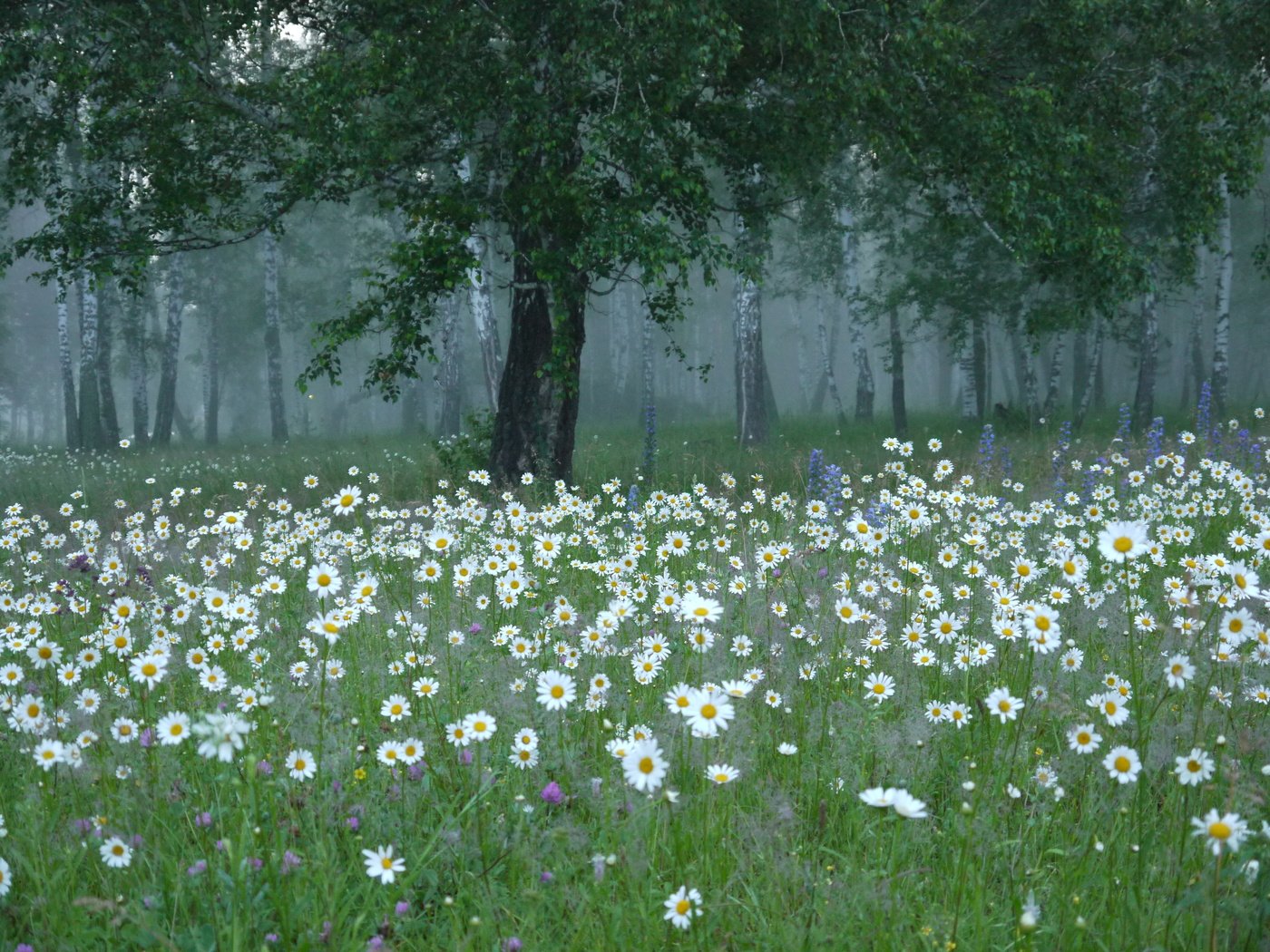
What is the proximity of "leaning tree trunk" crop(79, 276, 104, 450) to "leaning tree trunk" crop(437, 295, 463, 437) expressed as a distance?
8394 millimetres

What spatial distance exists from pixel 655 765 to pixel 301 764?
1.33 meters

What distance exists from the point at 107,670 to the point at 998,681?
4.27m

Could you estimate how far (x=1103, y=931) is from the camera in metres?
2.50

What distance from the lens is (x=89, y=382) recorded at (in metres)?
22.4

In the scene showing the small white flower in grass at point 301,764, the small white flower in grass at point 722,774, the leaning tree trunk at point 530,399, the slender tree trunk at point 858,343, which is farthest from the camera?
the slender tree trunk at point 858,343

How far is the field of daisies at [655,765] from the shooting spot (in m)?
2.48

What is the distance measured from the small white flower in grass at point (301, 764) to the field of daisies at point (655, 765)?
3 cm

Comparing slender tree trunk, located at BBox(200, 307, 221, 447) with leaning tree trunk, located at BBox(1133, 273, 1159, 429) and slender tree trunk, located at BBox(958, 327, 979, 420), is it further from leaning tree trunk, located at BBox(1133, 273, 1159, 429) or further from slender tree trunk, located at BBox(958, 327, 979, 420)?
leaning tree trunk, located at BBox(1133, 273, 1159, 429)

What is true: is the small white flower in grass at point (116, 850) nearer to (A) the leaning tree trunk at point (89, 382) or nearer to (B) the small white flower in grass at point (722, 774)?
(B) the small white flower in grass at point (722, 774)

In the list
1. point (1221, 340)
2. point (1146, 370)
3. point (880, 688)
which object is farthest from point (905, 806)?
point (1221, 340)

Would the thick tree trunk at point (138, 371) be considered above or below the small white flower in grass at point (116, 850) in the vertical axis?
above

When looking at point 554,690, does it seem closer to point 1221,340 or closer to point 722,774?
point 722,774

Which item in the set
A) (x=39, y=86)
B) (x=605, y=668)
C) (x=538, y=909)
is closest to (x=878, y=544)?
(x=605, y=668)

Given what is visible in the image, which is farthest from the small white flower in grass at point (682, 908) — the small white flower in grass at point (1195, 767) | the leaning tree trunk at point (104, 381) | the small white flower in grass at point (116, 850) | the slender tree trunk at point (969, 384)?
the leaning tree trunk at point (104, 381)
